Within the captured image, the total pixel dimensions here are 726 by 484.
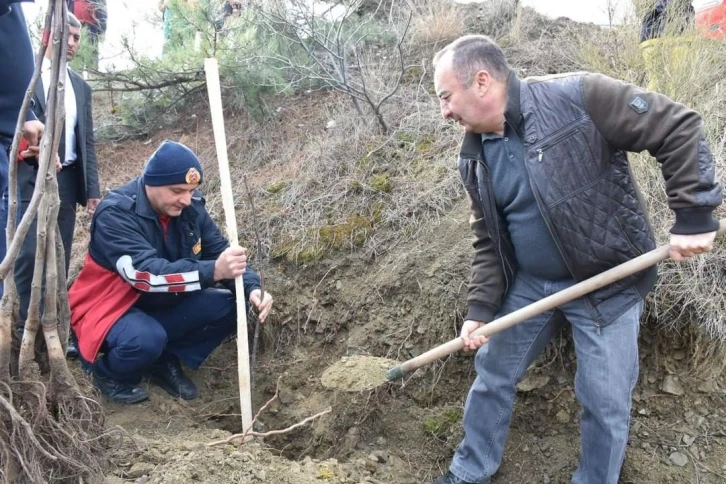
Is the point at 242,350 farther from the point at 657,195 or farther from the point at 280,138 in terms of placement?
the point at 280,138

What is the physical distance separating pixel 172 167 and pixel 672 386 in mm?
2826

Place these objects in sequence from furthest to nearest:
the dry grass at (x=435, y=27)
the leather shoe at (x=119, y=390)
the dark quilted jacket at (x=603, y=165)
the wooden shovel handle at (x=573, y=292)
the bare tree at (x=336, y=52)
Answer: the dry grass at (x=435, y=27) → the bare tree at (x=336, y=52) → the leather shoe at (x=119, y=390) → the wooden shovel handle at (x=573, y=292) → the dark quilted jacket at (x=603, y=165)

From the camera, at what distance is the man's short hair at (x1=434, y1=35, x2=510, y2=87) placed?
2338 millimetres

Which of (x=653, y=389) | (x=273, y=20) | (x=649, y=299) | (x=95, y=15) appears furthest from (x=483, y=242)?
(x=95, y=15)

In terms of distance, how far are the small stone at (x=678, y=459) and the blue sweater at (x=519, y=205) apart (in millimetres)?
1236

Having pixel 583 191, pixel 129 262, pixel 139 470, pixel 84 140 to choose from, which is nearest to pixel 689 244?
pixel 583 191

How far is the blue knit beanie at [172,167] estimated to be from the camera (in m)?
3.24

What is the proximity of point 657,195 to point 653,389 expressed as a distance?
1150 mm

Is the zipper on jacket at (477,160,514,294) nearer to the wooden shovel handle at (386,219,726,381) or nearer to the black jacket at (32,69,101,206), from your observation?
the wooden shovel handle at (386,219,726,381)

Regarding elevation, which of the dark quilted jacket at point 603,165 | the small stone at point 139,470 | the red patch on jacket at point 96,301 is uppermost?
the dark quilted jacket at point 603,165

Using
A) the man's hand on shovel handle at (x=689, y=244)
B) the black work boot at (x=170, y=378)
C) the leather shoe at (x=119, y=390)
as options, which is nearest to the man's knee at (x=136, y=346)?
the leather shoe at (x=119, y=390)

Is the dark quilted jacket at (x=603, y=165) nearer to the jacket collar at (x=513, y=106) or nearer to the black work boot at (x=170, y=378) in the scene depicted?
the jacket collar at (x=513, y=106)

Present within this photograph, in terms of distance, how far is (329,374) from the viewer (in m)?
3.39

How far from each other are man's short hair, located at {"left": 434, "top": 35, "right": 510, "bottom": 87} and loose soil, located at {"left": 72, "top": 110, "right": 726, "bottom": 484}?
152cm
